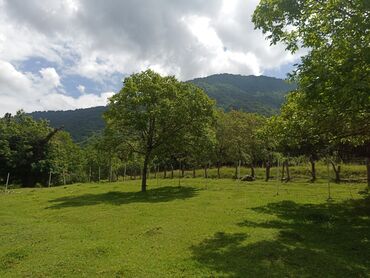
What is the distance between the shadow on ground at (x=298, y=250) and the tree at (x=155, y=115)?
1973 centimetres

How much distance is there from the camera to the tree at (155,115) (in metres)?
39.7

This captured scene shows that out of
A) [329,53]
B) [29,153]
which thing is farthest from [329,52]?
[29,153]

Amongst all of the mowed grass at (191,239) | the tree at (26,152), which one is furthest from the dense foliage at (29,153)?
the mowed grass at (191,239)

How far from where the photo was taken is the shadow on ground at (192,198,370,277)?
13.4 m

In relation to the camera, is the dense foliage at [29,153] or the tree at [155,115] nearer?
the tree at [155,115]

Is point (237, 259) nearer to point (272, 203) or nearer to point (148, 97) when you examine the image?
point (272, 203)

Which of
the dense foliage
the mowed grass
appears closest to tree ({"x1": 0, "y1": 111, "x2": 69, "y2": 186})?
the dense foliage

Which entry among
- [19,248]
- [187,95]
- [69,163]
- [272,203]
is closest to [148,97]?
[187,95]

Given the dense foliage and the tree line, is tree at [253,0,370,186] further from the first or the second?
the dense foliage

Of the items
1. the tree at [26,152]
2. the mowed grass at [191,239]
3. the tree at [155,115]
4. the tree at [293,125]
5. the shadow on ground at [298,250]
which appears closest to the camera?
the shadow on ground at [298,250]

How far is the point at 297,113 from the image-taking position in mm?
20703

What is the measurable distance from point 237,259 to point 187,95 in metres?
29.2

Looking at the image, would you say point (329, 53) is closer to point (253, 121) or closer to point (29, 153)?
point (253, 121)

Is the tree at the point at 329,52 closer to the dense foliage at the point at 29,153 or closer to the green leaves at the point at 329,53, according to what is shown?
the green leaves at the point at 329,53
